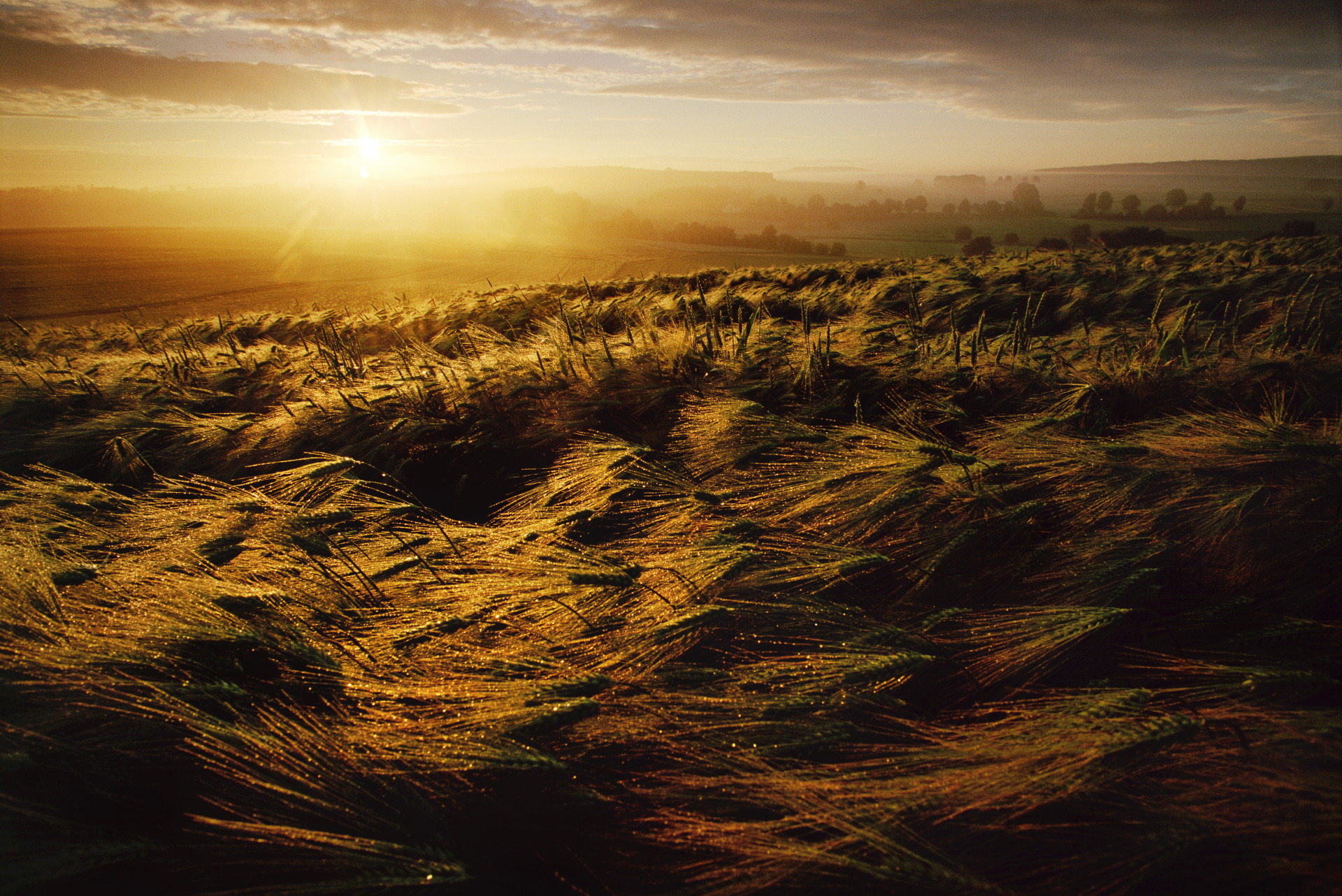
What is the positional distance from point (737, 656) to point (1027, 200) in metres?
77.0

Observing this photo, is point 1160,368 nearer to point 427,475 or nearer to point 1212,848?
point 1212,848

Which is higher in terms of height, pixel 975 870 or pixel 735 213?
pixel 735 213

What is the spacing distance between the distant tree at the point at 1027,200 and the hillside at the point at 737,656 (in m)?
70.7

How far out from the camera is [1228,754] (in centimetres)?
101

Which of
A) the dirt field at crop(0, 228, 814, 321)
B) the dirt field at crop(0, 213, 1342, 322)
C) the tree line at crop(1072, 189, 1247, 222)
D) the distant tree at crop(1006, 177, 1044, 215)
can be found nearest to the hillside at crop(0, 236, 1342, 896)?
the dirt field at crop(0, 213, 1342, 322)

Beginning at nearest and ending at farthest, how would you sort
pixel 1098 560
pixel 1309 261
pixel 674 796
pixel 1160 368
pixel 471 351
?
1. pixel 674 796
2. pixel 1098 560
3. pixel 1160 368
4. pixel 471 351
5. pixel 1309 261

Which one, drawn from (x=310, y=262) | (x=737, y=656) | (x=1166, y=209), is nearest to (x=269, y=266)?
(x=310, y=262)

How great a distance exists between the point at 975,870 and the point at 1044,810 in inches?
7.5

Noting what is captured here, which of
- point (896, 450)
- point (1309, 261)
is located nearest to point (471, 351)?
point (896, 450)

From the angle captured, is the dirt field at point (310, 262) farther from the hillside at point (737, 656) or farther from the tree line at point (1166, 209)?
the hillside at point (737, 656)

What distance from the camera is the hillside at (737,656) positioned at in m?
1.00

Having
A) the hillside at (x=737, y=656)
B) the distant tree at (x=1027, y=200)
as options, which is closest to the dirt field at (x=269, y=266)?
the hillside at (x=737, y=656)

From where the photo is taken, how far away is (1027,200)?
60969 mm

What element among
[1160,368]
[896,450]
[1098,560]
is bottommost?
[1098,560]
